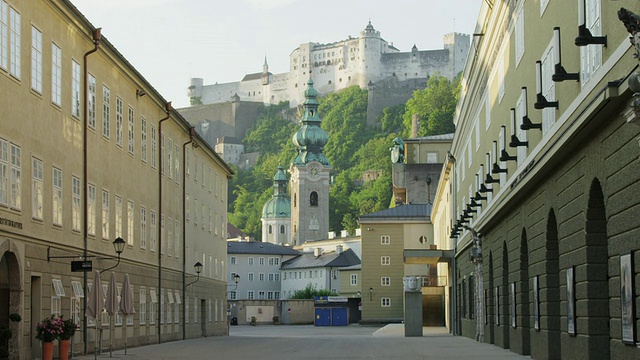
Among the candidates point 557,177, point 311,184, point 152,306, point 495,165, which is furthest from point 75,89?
point 311,184

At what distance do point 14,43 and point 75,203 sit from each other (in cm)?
663

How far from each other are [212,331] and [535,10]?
117ft

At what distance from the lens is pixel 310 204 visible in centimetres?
16812

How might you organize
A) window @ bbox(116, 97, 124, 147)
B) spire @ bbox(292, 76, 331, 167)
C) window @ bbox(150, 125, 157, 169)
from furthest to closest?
spire @ bbox(292, 76, 331, 167) < window @ bbox(150, 125, 157, 169) < window @ bbox(116, 97, 124, 147)

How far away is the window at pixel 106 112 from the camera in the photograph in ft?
104

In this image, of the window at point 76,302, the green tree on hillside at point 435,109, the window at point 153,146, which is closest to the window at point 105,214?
the window at point 76,302

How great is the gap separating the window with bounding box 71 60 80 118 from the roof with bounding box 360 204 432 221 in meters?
55.1

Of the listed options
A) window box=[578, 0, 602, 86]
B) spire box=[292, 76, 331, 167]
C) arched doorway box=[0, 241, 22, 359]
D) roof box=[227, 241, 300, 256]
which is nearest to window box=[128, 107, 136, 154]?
arched doorway box=[0, 241, 22, 359]

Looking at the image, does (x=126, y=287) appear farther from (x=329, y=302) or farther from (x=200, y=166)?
(x=329, y=302)

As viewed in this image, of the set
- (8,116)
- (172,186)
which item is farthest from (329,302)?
(8,116)

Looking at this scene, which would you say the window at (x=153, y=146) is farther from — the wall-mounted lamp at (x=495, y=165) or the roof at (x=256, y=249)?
the roof at (x=256, y=249)

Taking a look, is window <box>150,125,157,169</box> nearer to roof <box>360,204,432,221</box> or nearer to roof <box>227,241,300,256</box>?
roof <box>360,204,432,221</box>

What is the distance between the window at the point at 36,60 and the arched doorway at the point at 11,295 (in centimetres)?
389

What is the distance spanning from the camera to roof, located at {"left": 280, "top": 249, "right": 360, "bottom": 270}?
433 feet
